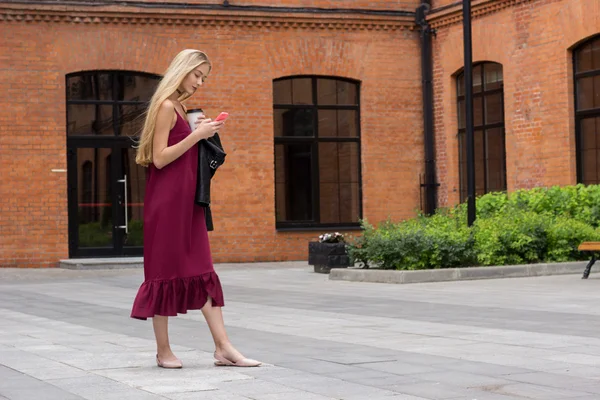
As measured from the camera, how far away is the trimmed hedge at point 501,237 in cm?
1511

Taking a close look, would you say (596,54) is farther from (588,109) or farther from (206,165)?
(206,165)

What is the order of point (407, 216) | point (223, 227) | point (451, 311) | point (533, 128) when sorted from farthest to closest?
point (407, 216) → point (223, 227) → point (533, 128) → point (451, 311)

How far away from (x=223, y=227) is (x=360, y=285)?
7067 mm

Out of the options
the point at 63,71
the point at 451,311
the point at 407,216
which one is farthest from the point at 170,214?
the point at 407,216

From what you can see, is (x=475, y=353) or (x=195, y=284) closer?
(x=195, y=284)

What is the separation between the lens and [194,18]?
69.1 ft

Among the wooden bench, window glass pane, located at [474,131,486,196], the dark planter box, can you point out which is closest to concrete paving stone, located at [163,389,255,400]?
the wooden bench

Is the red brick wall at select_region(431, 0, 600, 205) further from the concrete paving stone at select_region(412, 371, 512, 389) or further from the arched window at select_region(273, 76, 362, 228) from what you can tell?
the concrete paving stone at select_region(412, 371, 512, 389)

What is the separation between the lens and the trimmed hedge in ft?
49.6

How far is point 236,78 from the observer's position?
2133 cm

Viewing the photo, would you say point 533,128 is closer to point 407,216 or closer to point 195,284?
point 407,216

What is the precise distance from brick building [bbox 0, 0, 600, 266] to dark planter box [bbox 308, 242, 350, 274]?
4.23 metres

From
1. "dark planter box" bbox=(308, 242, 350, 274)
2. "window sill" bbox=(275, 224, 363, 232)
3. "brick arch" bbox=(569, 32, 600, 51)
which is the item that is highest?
"brick arch" bbox=(569, 32, 600, 51)

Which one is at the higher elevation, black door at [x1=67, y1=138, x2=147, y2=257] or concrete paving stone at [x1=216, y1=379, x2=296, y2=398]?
black door at [x1=67, y1=138, x2=147, y2=257]
